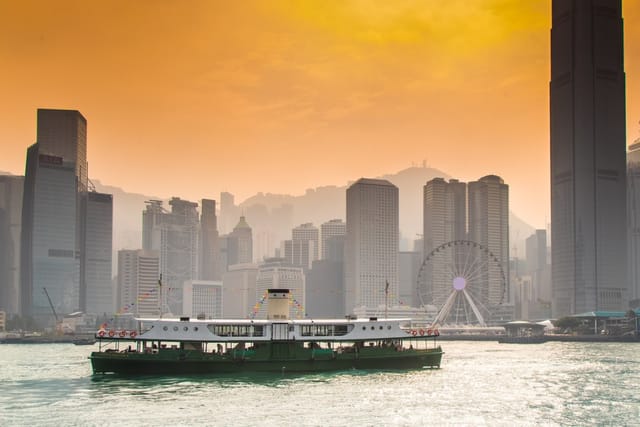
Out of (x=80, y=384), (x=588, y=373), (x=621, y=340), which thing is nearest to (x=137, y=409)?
(x=80, y=384)

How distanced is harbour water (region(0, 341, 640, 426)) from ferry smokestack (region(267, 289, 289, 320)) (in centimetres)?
799

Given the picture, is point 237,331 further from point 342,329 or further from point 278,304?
point 342,329

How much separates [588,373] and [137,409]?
1671 inches

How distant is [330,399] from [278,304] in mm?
20059

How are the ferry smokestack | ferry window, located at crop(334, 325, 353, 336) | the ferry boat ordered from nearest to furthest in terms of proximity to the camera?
the ferry boat < ferry window, located at crop(334, 325, 353, 336) < the ferry smokestack

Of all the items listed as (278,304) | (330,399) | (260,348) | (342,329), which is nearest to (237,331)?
(260,348)

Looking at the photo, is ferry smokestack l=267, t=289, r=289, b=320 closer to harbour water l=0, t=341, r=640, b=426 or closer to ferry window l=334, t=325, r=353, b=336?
ferry window l=334, t=325, r=353, b=336

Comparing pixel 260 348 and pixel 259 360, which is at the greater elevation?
pixel 260 348

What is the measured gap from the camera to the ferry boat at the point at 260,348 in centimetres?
6600

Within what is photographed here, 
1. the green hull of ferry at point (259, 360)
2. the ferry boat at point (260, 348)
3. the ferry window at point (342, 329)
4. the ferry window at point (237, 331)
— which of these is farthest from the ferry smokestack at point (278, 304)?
the ferry window at point (342, 329)

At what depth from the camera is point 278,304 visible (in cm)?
7231

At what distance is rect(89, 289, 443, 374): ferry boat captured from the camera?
66.0m

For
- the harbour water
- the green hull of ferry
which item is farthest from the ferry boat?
the harbour water

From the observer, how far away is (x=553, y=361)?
9081cm
